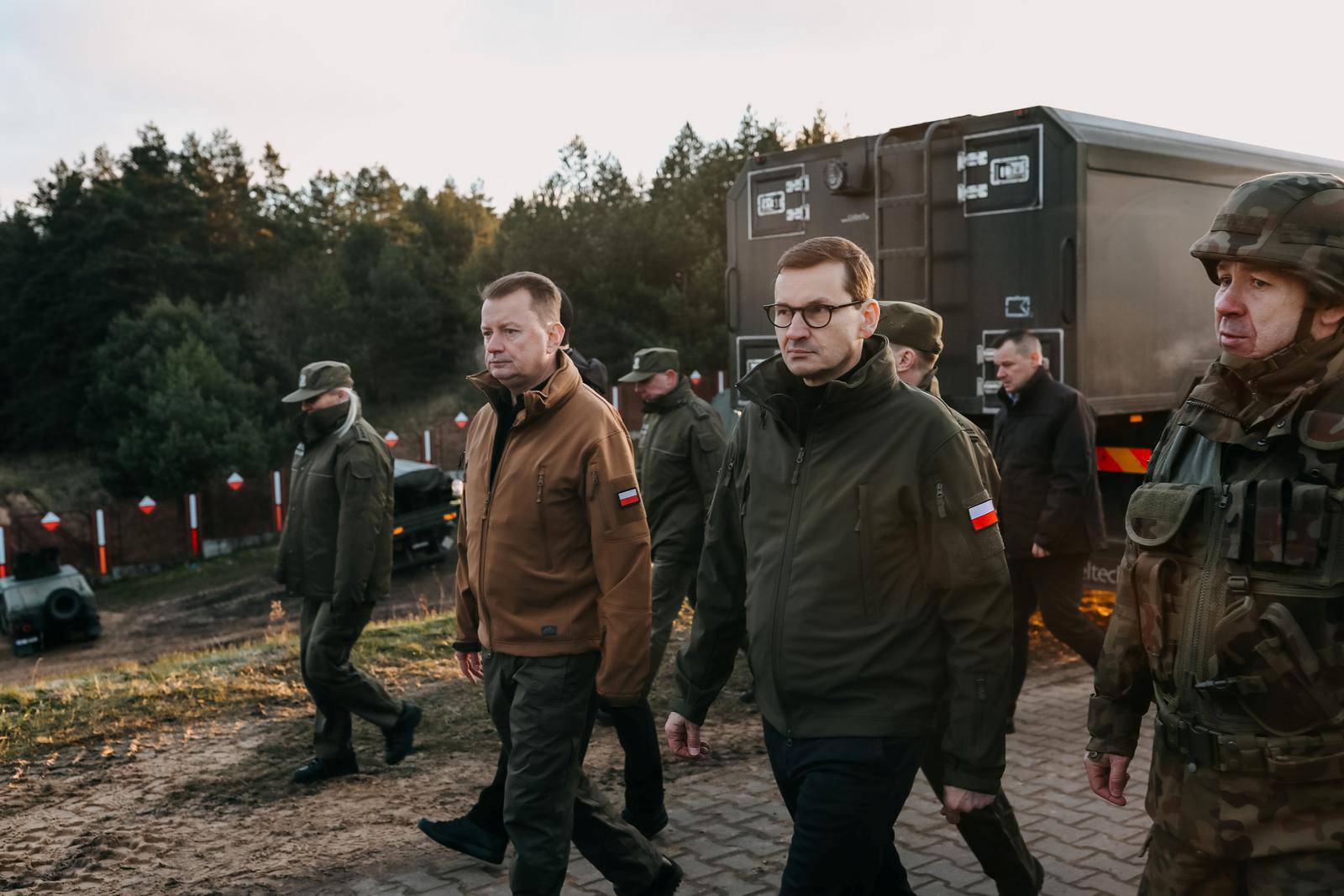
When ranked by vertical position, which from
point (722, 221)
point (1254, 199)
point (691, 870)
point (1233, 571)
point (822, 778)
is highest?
point (722, 221)

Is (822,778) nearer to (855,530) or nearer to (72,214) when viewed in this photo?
(855,530)

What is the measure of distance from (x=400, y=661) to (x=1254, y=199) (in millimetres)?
6342

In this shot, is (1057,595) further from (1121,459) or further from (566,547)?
(566,547)

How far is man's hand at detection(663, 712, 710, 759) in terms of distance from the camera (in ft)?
10.7

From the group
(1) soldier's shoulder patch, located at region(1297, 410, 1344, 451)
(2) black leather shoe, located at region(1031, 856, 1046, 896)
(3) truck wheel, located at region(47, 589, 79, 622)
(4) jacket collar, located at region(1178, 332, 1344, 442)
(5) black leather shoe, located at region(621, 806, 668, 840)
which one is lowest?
(3) truck wheel, located at region(47, 589, 79, 622)

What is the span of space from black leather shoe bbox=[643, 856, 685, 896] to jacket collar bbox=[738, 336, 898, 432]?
1733 millimetres

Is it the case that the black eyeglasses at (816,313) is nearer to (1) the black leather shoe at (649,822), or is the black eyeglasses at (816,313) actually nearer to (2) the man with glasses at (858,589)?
(2) the man with glasses at (858,589)

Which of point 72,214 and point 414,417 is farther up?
point 72,214

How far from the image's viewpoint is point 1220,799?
7.74 ft

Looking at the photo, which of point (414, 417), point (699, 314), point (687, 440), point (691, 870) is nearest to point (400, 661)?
point (687, 440)

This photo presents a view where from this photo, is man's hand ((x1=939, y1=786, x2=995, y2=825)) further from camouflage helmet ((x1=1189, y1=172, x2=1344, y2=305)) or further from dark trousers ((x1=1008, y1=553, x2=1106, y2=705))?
dark trousers ((x1=1008, y1=553, x2=1106, y2=705))

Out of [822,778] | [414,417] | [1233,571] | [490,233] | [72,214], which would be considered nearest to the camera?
[1233,571]

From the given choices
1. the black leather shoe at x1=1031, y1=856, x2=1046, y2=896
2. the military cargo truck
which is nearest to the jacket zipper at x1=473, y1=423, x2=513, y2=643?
the black leather shoe at x1=1031, y1=856, x2=1046, y2=896

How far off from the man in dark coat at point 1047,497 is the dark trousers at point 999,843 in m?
2.28
